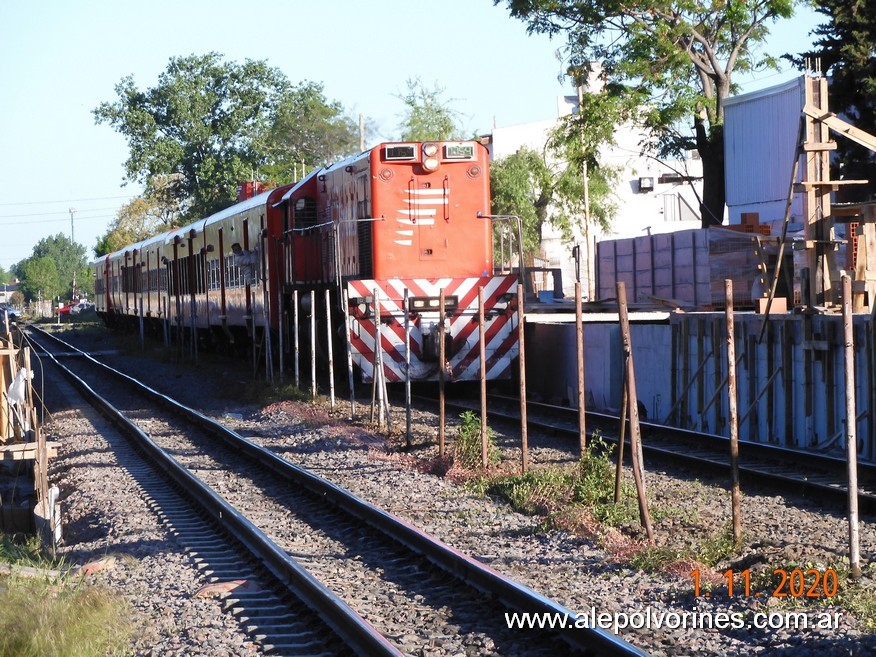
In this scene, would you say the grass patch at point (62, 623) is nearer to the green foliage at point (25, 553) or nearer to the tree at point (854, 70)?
the green foliage at point (25, 553)

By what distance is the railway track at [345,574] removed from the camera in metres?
6.15

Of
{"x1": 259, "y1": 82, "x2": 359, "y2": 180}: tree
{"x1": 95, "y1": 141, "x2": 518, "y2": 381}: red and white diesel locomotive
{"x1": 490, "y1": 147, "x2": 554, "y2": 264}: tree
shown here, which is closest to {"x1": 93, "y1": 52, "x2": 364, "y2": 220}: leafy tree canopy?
{"x1": 259, "y1": 82, "x2": 359, "y2": 180}: tree

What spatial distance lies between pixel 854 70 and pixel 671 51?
5608 millimetres

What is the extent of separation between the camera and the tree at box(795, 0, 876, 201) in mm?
31688

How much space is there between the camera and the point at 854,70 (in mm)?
31797

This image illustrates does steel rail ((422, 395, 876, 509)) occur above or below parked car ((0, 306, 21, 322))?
below

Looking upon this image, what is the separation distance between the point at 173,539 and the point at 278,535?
90 cm

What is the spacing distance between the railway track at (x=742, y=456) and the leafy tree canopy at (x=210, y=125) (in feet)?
189

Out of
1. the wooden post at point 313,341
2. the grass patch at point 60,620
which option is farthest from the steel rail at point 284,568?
the wooden post at point 313,341

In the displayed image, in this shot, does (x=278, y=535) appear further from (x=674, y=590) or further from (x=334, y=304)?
(x=334, y=304)

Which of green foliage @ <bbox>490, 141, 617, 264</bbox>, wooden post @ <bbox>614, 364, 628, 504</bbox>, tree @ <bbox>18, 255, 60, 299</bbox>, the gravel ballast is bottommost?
the gravel ballast
